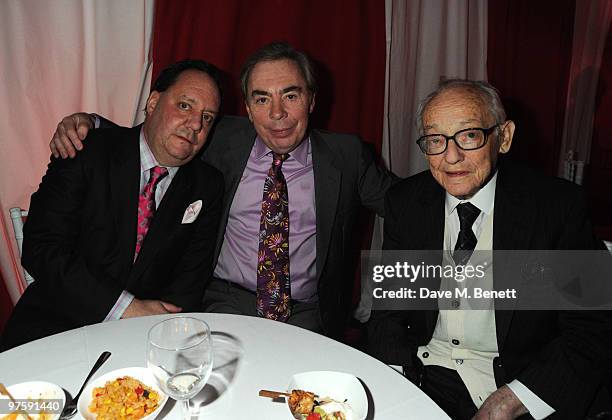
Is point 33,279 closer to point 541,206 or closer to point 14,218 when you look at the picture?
point 14,218

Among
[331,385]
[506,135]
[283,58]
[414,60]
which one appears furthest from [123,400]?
[414,60]

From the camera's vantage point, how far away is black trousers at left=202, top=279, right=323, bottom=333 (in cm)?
219

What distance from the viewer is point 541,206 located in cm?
157

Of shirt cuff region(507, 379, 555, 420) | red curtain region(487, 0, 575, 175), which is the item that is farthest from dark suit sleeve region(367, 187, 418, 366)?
red curtain region(487, 0, 575, 175)

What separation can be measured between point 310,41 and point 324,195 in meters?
1.14

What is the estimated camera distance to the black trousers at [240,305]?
2.19 meters

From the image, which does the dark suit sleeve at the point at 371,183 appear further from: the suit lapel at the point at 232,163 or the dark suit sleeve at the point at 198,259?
the dark suit sleeve at the point at 198,259

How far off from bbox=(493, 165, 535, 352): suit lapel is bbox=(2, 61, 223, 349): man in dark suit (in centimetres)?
113

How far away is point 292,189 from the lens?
218 centimetres

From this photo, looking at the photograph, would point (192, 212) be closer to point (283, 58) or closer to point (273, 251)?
point (273, 251)

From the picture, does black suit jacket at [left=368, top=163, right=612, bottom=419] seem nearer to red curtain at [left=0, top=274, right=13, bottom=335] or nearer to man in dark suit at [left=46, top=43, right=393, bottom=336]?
man in dark suit at [left=46, top=43, right=393, bottom=336]

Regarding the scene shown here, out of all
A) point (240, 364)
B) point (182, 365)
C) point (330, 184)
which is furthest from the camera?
point (330, 184)

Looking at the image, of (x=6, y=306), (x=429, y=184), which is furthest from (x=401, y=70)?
(x=6, y=306)

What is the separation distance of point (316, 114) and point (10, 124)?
1605 millimetres
